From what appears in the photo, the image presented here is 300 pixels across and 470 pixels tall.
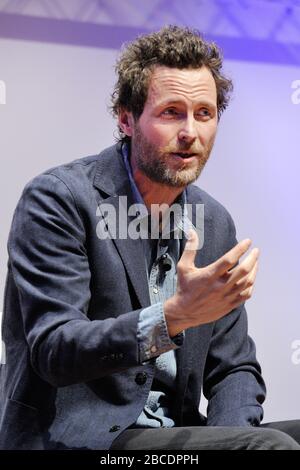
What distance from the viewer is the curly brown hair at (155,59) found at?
7.52 feet

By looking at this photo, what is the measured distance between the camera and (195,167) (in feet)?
7.19

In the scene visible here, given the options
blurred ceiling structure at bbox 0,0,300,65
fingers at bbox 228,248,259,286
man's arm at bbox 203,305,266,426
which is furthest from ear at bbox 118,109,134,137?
blurred ceiling structure at bbox 0,0,300,65

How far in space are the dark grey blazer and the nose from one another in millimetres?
188

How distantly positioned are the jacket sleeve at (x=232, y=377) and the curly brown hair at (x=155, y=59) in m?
0.46

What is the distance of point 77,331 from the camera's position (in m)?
1.80

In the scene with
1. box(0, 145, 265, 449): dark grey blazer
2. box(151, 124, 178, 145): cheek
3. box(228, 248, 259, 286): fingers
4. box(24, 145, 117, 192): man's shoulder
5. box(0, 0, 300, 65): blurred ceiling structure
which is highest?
box(0, 0, 300, 65): blurred ceiling structure

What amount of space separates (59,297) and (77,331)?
0.14 m

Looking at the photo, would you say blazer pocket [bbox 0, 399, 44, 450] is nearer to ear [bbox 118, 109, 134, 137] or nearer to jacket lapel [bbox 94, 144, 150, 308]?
jacket lapel [bbox 94, 144, 150, 308]

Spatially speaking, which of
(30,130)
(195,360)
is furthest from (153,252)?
(30,130)

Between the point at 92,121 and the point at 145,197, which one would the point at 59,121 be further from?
the point at 145,197

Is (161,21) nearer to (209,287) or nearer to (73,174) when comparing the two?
(73,174)

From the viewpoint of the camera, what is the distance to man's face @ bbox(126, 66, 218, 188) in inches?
85.6

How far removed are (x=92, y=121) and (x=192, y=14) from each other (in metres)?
0.63

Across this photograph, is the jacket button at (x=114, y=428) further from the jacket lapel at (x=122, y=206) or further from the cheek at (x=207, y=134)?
the cheek at (x=207, y=134)
